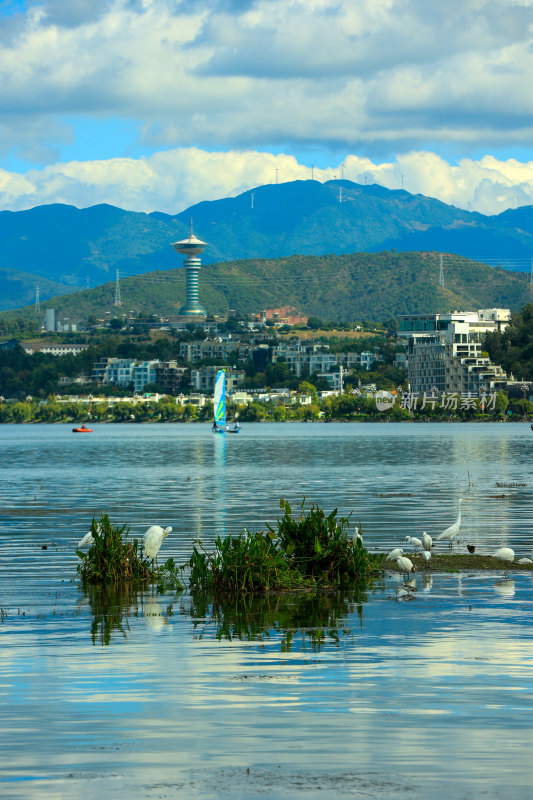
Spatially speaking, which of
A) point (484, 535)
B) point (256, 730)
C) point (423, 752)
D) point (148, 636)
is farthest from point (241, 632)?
point (484, 535)

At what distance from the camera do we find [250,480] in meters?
70.6

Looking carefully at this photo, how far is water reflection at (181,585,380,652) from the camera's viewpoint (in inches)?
764

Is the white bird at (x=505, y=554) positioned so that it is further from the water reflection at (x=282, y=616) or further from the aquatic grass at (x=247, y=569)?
the aquatic grass at (x=247, y=569)

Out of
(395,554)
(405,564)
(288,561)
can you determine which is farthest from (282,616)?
(395,554)

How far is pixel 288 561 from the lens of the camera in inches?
978

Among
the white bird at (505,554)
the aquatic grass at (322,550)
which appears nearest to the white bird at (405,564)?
the aquatic grass at (322,550)

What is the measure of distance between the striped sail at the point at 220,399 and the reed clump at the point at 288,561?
13800 cm

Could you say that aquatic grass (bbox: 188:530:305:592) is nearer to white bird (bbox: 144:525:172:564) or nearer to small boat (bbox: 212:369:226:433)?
white bird (bbox: 144:525:172:564)

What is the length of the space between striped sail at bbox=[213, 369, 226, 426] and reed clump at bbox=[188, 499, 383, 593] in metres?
138

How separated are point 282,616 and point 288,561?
3508 mm

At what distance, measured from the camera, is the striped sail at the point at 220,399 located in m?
165

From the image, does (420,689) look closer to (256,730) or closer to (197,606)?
(256,730)

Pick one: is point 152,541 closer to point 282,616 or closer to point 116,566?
point 116,566

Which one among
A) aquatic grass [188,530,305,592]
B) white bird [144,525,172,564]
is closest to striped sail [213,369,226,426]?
white bird [144,525,172,564]
